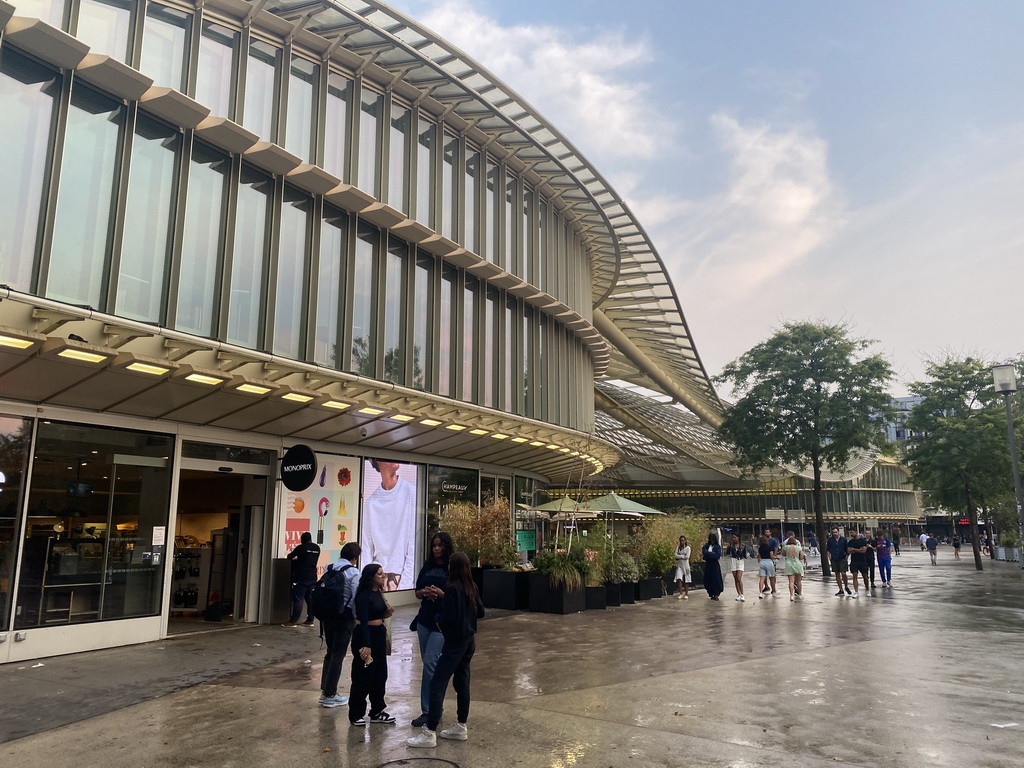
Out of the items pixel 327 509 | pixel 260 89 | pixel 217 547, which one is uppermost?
pixel 260 89

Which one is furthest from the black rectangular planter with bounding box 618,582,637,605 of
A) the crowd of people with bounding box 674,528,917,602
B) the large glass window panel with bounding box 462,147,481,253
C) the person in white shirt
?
the large glass window panel with bounding box 462,147,481,253

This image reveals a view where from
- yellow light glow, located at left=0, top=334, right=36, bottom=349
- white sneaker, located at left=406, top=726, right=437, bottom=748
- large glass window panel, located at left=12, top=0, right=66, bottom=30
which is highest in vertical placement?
large glass window panel, located at left=12, top=0, right=66, bottom=30

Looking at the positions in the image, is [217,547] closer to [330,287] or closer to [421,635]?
[330,287]

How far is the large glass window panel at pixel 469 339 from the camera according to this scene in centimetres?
1814

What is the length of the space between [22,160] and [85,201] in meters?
0.89

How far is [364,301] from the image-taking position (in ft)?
49.9

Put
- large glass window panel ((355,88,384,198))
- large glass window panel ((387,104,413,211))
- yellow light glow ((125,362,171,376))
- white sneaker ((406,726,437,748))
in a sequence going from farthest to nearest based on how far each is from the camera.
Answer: large glass window panel ((387,104,413,211)) < large glass window panel ((355,88,384,198)) < yellow light glow ((125,362,171,376)) < white sneaker ((406,726,437,748))

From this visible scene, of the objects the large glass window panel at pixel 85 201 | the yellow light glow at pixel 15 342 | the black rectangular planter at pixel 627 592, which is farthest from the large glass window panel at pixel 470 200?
the yellow light glow at pixel 15 342

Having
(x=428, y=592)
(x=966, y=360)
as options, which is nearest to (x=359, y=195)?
(x=428, y=592)

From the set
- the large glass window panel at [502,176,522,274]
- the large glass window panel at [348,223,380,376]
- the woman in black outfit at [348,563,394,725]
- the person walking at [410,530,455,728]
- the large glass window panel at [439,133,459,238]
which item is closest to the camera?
the person walking at [410,530,455,728]

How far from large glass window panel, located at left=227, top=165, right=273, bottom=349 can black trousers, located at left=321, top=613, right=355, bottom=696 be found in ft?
21.3

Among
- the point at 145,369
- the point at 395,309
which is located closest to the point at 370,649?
the point at 145,369

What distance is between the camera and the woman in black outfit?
6785 mm

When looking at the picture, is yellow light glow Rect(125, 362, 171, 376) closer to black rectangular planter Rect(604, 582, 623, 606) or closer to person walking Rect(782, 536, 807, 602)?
black rectangular planter Rect(604, 582, 623, 606)
